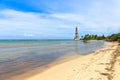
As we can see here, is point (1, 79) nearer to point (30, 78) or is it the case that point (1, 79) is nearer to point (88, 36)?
point (30, 78)

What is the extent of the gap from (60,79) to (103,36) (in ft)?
450

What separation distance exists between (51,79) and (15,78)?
216cm

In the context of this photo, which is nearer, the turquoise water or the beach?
the beach

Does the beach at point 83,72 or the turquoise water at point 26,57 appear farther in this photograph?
the turquoise water at point 26,57

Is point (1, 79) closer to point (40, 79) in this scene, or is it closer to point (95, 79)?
point (40, 79)

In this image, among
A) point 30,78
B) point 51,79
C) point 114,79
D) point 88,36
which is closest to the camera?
point 114,79

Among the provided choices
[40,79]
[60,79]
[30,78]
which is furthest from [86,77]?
[30,78]

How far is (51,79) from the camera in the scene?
8828 mm

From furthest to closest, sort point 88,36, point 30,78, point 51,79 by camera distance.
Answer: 1. point 88,36
2. point 30,78
3. point 51,79

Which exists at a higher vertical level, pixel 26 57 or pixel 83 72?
pixel 83 72

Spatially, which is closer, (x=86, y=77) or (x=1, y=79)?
(x=86, y=77)

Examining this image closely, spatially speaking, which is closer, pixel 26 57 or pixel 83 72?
pixel 83 72

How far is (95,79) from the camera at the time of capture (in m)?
8.13

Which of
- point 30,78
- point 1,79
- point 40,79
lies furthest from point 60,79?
point 1,79
